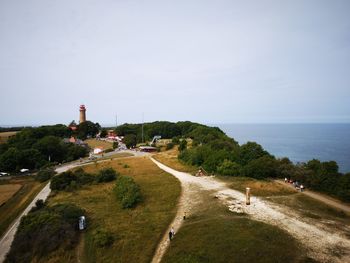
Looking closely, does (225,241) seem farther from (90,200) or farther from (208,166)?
(208,166)

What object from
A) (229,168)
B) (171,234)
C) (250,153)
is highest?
(250,153)

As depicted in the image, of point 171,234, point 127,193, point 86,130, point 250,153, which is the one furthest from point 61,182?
point 86,130

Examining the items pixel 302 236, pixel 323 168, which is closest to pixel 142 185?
pixel 302 236

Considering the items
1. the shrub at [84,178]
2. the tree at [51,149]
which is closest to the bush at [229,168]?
the shrub at [84,178]

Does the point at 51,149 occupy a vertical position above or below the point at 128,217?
above

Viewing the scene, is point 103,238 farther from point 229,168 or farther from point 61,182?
point 229,168

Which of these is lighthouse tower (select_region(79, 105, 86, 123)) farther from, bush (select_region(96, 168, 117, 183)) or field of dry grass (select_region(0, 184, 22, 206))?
bush (select_region(96, 168, 117, 183))

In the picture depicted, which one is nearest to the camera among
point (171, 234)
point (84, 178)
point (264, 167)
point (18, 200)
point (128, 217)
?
point (171, 234)
